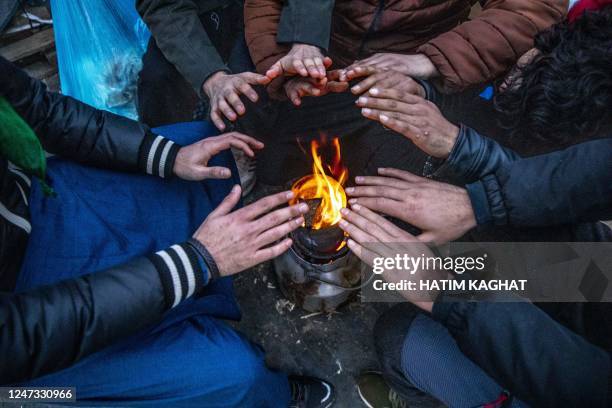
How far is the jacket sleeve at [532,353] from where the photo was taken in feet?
4.75

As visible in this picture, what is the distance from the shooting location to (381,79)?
7.29 ft

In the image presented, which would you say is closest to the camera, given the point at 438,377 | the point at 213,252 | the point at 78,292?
the point at 78,292

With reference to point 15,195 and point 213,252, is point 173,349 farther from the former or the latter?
point 15,195

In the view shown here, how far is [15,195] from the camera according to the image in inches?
71.0

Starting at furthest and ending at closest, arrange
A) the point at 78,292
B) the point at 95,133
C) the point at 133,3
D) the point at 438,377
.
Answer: the point at 133,3 < the point at 95,133 < the point at 438,377 < the point at 78,292

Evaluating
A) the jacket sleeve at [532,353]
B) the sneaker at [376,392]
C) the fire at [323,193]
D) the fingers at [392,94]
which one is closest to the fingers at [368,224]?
the fire at [323,193]

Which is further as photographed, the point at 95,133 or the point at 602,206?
the point at 95,133

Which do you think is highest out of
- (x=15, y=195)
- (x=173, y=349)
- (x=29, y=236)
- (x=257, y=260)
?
(x=15, y=195)

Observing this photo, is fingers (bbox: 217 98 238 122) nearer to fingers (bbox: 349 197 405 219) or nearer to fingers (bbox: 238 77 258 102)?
fingers (bbox: 238 77 258 102)

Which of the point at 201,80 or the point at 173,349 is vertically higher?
the point at 201,80

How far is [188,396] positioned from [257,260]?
2.07ft

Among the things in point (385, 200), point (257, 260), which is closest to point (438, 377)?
point (385, 200)

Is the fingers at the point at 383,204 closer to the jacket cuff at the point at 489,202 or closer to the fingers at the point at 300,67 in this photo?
the jacket cuff at the point at 489,202

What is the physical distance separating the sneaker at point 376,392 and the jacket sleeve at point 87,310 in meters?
1.35
